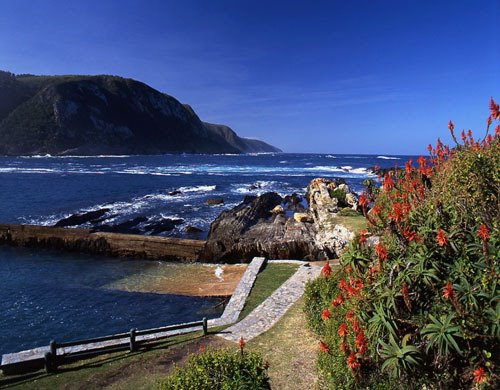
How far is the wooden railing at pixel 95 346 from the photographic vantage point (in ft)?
35.9

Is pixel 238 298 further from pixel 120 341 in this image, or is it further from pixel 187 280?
pixel 187 280

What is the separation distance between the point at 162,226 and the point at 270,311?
22091mm

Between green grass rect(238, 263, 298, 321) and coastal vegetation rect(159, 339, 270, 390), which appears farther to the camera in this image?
green grass rect(238, 263, 298, 321)

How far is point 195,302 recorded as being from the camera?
1830 centimetres

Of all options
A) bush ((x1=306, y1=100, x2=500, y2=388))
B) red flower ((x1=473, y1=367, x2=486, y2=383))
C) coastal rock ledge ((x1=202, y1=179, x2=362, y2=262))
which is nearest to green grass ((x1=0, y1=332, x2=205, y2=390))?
bush ((x1=306, y1=100, x2=500, y2=388))

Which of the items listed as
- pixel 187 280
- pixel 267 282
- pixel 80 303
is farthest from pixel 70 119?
pixel 267 282

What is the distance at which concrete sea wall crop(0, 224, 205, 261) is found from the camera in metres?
26.0

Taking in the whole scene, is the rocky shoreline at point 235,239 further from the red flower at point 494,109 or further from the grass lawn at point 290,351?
the red flower at point 494,109

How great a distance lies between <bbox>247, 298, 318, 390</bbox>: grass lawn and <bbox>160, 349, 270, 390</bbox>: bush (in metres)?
3.18

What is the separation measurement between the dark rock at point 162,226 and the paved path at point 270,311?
18877mm

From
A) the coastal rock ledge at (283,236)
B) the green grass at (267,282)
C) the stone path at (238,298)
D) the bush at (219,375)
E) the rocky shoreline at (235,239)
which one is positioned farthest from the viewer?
the rocky shoreline at (235,239)

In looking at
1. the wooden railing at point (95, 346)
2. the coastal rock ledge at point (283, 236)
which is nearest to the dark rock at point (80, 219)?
the coastal rock ledge at point (283, 236)

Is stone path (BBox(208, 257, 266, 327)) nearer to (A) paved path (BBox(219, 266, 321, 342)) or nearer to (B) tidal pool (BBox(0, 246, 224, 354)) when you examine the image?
(A) paved path (BBox(219, 266, 321, 342))

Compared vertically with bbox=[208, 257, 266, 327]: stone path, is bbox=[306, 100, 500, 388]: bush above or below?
above
